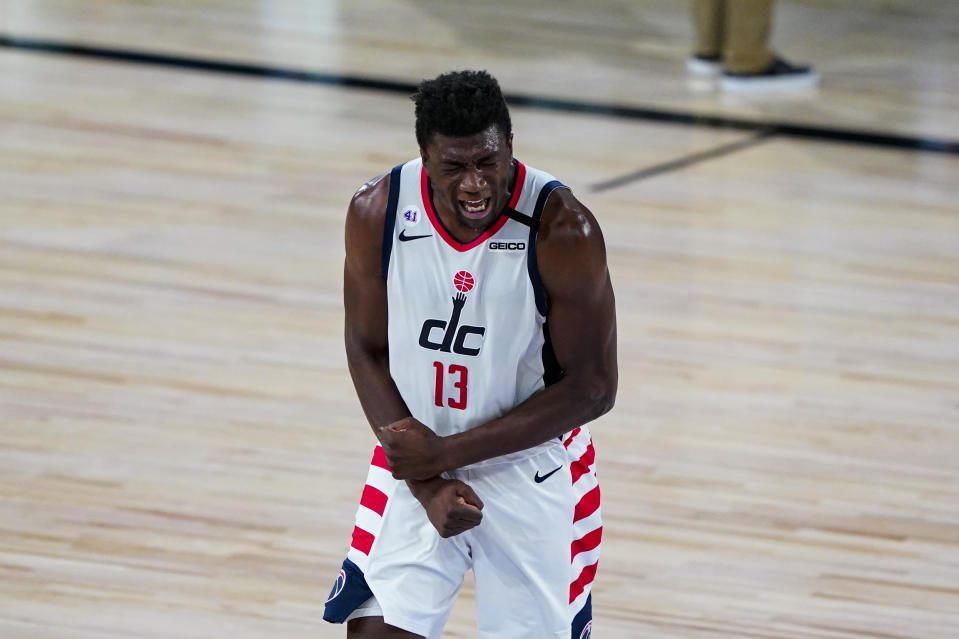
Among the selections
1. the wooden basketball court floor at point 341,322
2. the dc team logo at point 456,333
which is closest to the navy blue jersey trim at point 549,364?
the dc team logo at point 456,333

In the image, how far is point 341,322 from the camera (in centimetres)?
505

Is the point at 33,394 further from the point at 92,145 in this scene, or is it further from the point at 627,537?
the point at 92,145

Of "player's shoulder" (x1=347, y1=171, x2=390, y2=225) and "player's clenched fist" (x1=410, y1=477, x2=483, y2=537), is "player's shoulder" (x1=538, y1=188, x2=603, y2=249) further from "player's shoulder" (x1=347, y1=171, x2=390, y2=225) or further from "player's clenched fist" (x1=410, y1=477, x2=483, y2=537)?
"player's clenched fist" (x1=410, y1=477, x2=483, y2=537)

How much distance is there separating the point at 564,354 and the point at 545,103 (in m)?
5.29

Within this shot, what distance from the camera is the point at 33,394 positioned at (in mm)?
4371

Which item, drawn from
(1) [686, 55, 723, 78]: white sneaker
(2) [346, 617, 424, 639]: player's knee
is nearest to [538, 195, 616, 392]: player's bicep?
(2) [346, 617, 424, 639]: player's knee

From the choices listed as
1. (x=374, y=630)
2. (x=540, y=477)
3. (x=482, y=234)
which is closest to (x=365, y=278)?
(x=482, y=234)

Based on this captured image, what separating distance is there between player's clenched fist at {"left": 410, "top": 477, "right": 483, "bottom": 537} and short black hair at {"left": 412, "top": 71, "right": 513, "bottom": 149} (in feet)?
1.66

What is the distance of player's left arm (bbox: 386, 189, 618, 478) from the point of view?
233cm

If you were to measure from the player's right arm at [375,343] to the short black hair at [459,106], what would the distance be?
0.68ft

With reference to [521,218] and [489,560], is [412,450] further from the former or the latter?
[521,218]

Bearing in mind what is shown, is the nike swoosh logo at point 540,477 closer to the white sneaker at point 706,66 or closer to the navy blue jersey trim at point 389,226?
the navy blue jersey trim at point 389,226

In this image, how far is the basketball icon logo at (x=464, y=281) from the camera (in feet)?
7.75

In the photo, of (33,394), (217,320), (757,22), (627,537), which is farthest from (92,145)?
(627,537)
